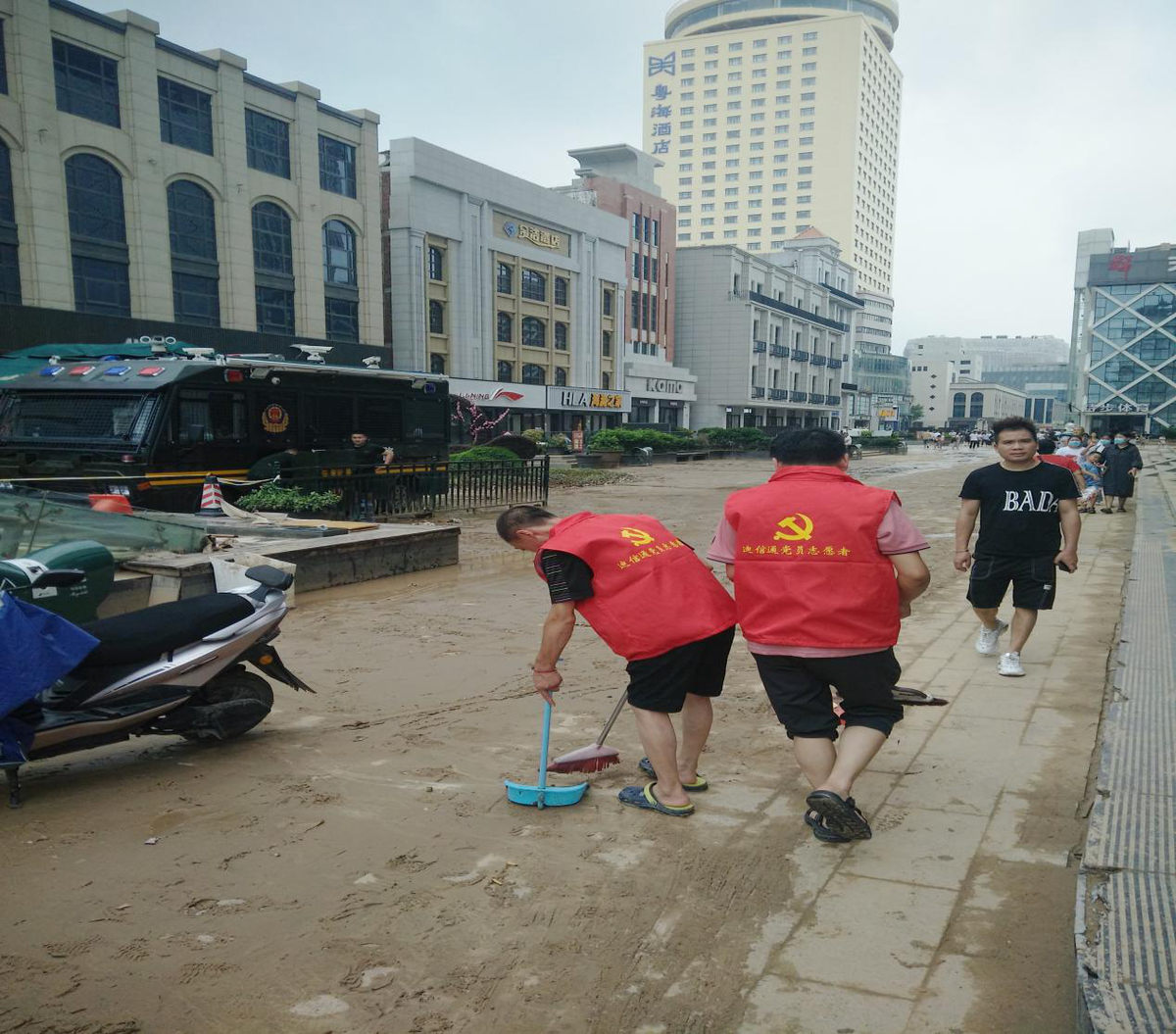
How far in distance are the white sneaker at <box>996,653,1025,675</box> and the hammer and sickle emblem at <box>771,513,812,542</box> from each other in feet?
11.2

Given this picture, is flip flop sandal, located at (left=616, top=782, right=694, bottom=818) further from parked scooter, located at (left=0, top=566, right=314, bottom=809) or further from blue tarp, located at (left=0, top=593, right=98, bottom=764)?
blue tarp, located at (left=0, top=593, right=98, bottom=764)

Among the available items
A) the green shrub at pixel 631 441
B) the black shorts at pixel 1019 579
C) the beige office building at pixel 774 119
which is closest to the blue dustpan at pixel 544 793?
the black shorts at pixel 1019 579

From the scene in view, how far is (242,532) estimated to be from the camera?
949 cm

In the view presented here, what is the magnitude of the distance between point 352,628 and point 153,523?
6.33 feet

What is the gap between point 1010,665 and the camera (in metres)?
6.03

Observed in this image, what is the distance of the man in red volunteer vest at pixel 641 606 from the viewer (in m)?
3.56

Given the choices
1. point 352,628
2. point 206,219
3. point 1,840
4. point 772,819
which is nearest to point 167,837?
point 1,840

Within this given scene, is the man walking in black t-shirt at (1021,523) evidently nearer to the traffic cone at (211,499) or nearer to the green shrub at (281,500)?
the traffic cone at (211,499)

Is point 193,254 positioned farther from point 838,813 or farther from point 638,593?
point 838,813

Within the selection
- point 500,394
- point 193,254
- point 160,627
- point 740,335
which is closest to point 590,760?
point 160,627

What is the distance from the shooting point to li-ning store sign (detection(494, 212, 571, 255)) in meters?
43.0

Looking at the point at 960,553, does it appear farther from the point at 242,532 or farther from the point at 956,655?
the point at 242,532

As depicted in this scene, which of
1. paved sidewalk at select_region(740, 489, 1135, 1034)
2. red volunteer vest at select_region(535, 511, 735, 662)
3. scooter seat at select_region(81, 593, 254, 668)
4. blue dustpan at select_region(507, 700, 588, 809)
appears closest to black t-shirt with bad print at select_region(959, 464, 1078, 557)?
paved sidewalk at select_region(740, 489, 1135, 1034)

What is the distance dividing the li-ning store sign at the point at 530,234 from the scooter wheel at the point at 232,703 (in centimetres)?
4038
